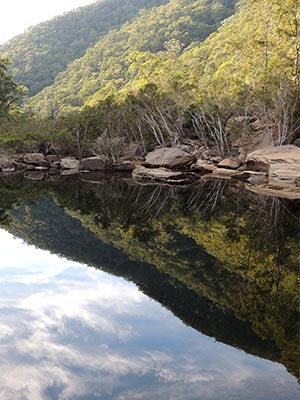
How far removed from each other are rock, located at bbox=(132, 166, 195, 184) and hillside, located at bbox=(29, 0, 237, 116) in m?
59.7

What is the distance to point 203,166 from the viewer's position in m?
31.3

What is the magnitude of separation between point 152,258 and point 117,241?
2.01m

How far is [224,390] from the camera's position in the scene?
4.24 m

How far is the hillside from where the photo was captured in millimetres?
92062

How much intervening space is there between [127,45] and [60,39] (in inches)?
1396

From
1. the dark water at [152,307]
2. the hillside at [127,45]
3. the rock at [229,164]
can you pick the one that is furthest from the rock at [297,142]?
the hillside at [127,45]

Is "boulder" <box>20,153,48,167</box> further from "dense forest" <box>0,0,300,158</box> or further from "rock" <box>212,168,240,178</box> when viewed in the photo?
"rock" <box>212,168,240,178</box>

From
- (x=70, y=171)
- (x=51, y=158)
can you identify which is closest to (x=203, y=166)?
(x=70, y=171)

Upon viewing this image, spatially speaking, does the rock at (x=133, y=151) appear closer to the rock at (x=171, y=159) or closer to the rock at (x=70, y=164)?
the rock at (x=70, y=164)

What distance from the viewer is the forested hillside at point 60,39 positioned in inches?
4577

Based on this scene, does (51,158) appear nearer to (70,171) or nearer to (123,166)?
(70,171)

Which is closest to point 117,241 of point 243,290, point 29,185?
point 243,290

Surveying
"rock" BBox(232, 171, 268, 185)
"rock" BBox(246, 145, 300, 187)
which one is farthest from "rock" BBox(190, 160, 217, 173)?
"rock" BBox(246, 145, 300, 187)

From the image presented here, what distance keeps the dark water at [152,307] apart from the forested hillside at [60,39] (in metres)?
107
